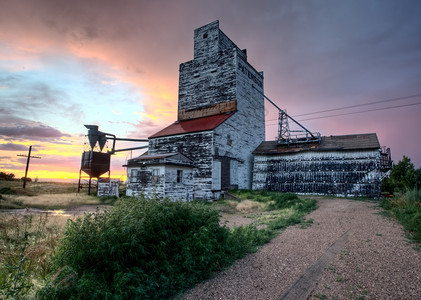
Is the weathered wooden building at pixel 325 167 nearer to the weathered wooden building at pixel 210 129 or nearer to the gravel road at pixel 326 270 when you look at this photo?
the weathered wooden building at pixel 210 129

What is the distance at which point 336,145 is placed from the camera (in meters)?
22.2

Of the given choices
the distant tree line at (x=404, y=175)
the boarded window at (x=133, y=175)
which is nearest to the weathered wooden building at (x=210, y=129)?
the boarded window at (x=133, y=175)

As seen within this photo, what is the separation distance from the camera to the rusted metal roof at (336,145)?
68.2 feet

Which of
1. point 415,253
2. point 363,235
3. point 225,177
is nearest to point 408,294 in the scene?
point 415,253

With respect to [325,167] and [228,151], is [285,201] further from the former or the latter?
[325,167]

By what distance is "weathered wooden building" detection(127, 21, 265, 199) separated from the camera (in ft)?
65.4

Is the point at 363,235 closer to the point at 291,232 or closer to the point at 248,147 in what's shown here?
the point at 291,232

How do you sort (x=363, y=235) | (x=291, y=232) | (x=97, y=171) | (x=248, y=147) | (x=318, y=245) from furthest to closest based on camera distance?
(x=97, y=171) < (x=248, y=147) < (x=291, y=232) < (x=363, y=235) < (x=318, y=245)

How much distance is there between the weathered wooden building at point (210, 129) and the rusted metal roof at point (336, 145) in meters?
3.46

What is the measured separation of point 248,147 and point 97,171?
21472mm

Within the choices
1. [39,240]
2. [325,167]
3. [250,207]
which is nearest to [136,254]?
[39,240]

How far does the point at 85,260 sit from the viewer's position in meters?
4.25

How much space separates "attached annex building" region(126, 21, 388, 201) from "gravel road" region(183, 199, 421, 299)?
1289 cm

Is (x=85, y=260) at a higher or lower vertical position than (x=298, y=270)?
higher
